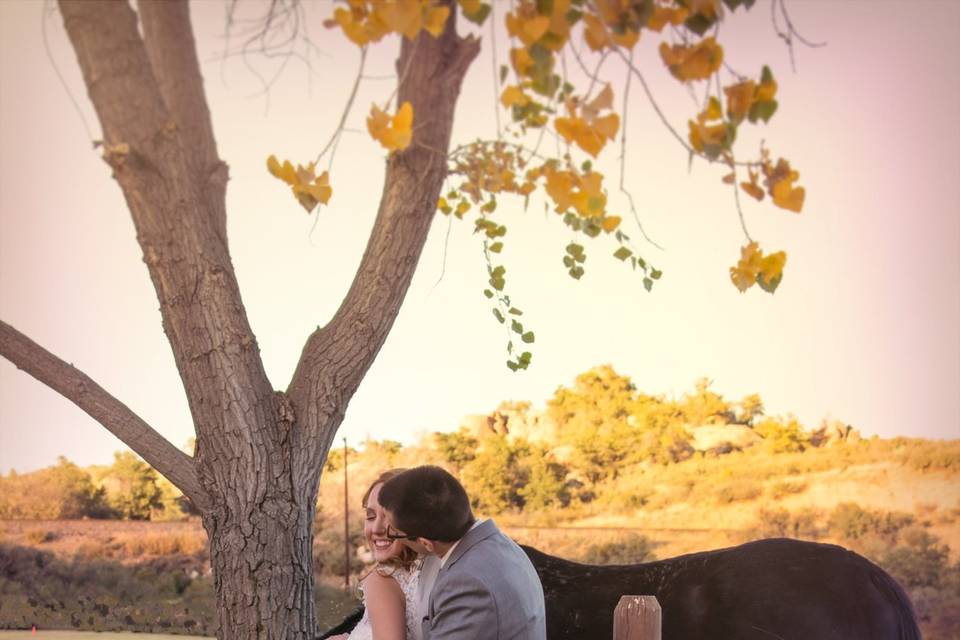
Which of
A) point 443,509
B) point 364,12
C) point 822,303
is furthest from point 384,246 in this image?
point 822,303

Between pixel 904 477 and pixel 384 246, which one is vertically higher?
pixel 384 246

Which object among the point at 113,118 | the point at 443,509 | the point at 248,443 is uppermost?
the point at 113,118

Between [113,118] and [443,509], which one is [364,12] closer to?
[443,509]

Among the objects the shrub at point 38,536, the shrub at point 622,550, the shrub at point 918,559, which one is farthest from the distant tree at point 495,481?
the shrub at point 38,536

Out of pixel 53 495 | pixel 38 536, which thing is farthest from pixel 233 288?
pixel 38 536

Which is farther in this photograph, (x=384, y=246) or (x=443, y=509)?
(x=384, y=246)

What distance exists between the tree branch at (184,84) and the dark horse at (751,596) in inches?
45.9

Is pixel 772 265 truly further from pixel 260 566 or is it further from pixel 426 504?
pixel 260 566

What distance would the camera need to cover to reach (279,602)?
255cm

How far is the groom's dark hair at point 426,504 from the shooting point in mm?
1931

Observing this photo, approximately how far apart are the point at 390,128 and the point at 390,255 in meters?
1.21

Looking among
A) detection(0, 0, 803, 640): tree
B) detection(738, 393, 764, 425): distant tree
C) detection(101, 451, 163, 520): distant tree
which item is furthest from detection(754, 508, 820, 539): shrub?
detection(0, 0, 803, 640): tree

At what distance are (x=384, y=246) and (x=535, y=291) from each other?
339cm

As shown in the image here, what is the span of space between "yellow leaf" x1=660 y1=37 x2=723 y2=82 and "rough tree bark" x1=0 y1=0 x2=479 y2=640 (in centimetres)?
Answer: 107
